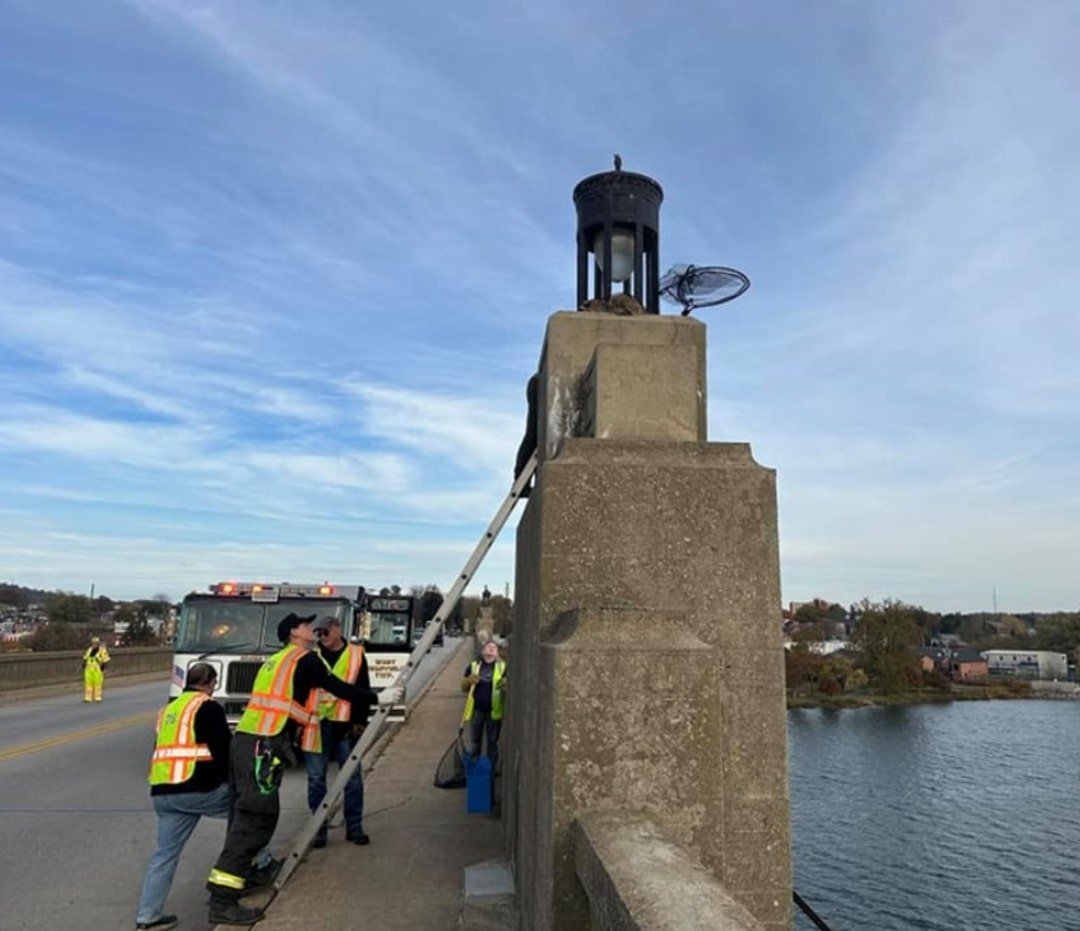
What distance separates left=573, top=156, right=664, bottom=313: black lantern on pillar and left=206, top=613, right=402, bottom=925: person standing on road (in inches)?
115

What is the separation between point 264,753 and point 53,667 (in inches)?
829

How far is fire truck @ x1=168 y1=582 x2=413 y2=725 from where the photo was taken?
10.5m

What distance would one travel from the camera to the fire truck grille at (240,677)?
10.4m

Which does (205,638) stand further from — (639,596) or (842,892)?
(842,892)

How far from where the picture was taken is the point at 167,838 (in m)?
4.94

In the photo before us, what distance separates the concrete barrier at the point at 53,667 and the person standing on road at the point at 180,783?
18.0 meters

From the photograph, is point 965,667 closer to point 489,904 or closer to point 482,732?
point 482,732

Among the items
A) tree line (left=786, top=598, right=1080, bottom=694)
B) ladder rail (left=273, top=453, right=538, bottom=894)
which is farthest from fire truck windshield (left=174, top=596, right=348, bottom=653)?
tree line (left=786, top=598, right=1080, bottom=694)

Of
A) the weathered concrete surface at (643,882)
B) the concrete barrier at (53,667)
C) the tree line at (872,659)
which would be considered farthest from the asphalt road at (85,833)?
the tree line at (872,659)

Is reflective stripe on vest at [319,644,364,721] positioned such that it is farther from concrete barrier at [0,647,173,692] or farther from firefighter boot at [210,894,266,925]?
concrete barrier at [0,647,173,692]

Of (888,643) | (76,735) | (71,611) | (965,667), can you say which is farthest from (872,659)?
(76,735)

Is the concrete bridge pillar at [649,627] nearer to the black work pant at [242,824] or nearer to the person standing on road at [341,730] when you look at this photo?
the black work pant at [242,824]

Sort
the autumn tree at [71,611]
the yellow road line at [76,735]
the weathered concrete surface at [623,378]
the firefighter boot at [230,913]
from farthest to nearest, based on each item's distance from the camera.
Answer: the autumn tree at [71,611]
the yellow road line at [76,735]
the firefighter boot at [230,913]
the weathered concrete surface at [623,378]

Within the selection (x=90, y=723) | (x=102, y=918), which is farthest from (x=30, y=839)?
(x=90, y=723)
